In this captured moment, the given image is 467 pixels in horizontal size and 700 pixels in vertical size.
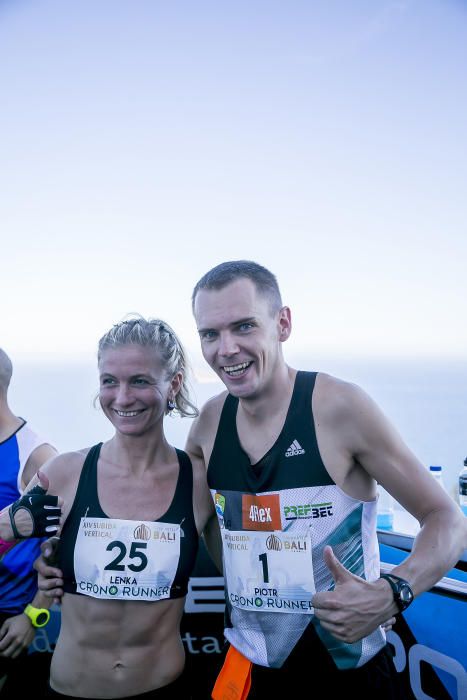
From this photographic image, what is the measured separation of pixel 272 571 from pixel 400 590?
0.45 meters

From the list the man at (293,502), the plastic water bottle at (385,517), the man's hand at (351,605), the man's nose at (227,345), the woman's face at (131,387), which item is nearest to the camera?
the man's hand at (351,605)

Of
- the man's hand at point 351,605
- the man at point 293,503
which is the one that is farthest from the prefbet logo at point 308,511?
the man's hand at point 351,605

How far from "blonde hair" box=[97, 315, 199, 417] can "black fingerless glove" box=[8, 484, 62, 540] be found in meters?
0.59

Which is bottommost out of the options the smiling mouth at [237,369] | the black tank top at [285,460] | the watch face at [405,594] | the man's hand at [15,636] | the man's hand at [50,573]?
the man's hand at [15,636]

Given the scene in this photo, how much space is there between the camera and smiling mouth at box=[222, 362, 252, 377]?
5.56 feet

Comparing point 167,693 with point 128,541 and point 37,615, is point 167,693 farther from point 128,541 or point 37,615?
point 37,615

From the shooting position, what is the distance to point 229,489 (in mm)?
1725

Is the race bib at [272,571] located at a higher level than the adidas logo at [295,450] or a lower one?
lower

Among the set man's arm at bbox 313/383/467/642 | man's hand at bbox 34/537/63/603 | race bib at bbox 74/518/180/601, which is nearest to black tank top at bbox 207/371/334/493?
man's arm at bbox 313/383/467/642

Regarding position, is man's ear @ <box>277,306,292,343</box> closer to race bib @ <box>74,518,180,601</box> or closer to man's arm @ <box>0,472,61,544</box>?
race bib @ <box>74,518,180,601</box>

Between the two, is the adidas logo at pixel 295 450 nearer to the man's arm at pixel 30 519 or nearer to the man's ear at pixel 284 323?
the man's ear at pixel 284 323

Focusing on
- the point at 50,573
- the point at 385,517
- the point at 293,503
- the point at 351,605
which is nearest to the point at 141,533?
the point at 50,573

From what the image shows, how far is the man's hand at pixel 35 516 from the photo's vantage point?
1.74 m

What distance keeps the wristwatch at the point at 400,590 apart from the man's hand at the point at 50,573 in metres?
1.21
